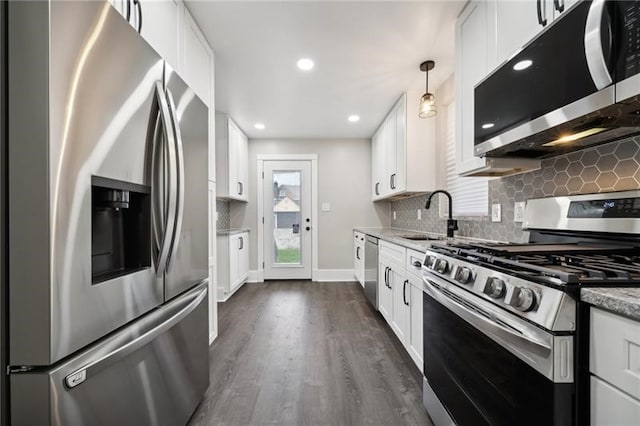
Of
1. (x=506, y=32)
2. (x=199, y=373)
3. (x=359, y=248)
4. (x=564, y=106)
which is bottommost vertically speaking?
(x=199, y=373)

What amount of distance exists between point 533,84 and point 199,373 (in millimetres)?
2012

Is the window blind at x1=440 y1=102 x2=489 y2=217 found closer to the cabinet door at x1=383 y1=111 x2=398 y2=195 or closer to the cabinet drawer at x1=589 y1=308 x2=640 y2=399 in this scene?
the cabinet door at x1=383 y1=111 x2=398 y2=195

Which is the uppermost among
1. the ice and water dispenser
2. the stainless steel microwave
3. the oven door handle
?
the stainless steel microwave

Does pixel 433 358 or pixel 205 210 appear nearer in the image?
pixel 433 358

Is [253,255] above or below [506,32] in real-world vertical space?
below

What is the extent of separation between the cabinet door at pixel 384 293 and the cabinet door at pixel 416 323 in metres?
0.54

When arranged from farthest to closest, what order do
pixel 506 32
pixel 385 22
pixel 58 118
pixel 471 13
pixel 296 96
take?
pixel 296 96, pixel 385 22, pixel 471 13, pixel 506 32, pixel 58 118

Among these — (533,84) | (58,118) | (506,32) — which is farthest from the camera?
(506,32)

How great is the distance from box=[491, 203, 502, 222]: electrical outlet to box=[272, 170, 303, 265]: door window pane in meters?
3.30

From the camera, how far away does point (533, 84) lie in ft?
3.76

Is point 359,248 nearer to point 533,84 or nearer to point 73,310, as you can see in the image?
point 533,84

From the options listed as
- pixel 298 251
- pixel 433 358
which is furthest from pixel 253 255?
pixel 433 358

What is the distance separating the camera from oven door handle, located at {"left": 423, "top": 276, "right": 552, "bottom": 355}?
79cm

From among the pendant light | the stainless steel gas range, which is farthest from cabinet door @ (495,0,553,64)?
the pendant light
